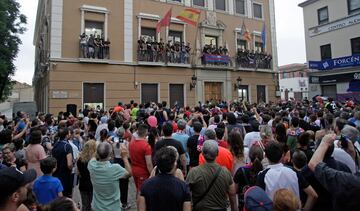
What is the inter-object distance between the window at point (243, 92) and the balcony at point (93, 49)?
11.7m

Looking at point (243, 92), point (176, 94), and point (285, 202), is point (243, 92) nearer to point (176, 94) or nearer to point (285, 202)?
point (176, 94)

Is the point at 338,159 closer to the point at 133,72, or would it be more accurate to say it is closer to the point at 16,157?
the point at 16,157

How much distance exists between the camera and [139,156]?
209 inches

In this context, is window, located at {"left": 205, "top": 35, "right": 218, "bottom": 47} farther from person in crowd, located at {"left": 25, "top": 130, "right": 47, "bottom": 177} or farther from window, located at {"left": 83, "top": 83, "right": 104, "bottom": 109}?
person in crowd, located at {"left": 25, "top": 130, "right": 47, "bottom": 177}

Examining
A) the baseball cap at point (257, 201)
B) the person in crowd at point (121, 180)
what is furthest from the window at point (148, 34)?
the baseball cap at point (257, 201)

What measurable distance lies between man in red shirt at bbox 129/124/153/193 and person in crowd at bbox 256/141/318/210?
7.63 feet

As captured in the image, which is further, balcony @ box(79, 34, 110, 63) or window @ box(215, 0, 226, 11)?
window @ box(215, 0, 226, 11)

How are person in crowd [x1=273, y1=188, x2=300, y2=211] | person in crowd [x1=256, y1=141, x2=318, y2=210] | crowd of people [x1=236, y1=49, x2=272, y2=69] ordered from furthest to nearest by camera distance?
crowd of people [x1=236, y1=49, x2=272, y2=69]
person in crowd [x1=256, y1=141, x2=318, y2=210]
person in crowd [x1=273, y1=188, x2=300, y2=211]

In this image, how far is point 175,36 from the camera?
21578 mm

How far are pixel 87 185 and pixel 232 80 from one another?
65.7ft

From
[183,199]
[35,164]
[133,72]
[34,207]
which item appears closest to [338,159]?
[183,199]

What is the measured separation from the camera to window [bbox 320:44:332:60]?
27203mm

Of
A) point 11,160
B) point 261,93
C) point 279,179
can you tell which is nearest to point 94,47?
point 11,160

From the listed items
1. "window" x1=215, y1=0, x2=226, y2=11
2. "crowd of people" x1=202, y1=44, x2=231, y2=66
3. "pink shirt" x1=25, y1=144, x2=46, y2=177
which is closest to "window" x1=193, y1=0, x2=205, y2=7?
"window" x1=215, y1=0, x2=226, y2=11
